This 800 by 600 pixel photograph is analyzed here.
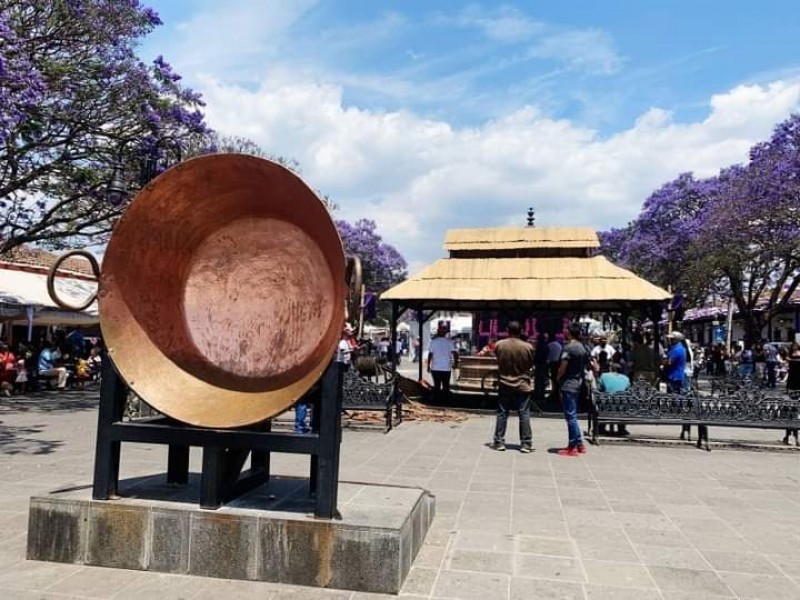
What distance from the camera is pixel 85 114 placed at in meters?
13.5

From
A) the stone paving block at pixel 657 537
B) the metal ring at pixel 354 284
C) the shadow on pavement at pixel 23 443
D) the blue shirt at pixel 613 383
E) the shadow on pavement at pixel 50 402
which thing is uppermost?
the metal ring at pixel 354 284

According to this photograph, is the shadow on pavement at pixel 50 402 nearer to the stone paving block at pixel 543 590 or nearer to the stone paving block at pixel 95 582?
the stone paving block at pixel 95 582

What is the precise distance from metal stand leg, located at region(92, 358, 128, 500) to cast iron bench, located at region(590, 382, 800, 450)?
7.23 metres

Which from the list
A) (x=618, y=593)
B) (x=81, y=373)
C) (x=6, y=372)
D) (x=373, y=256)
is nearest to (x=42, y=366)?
(x=81, y=373)

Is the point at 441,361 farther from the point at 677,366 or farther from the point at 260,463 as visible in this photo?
the point at 260,463

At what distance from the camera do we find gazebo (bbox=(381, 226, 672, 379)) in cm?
1320

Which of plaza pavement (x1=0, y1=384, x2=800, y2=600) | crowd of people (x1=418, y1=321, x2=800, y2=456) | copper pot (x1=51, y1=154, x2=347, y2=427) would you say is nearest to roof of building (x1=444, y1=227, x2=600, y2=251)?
crowd of people (x1=418, y1=321, x2=800, y2=456)

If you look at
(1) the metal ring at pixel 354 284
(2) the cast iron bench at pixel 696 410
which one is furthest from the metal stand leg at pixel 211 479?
(2) the cast iron bench at pixel 696 410

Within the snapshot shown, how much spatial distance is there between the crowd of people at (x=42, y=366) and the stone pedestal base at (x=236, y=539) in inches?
492

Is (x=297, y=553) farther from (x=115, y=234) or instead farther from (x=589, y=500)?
(x=589, y=500)

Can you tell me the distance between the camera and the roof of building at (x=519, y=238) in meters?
14.9

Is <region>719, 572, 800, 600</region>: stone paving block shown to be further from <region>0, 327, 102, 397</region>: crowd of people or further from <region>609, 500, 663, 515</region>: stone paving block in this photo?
<region>0, 327, 102, 397</region>: crowd of people

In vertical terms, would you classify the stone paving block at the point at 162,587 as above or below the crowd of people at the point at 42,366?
below

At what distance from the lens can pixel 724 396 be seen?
980 centimetres
